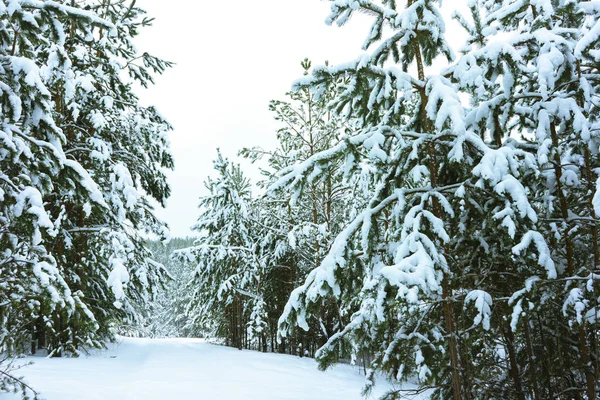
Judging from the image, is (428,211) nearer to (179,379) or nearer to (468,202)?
(468,202)

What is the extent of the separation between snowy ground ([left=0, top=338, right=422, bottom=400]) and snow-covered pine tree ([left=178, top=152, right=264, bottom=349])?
4145mm

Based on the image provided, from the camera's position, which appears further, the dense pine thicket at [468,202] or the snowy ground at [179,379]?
the snowy ground at [179,379]

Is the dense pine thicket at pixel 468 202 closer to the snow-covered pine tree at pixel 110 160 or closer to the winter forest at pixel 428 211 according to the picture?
the winter forest at pixel 428 211

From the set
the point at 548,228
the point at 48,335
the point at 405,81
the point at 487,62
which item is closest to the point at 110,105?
the point at 48,335

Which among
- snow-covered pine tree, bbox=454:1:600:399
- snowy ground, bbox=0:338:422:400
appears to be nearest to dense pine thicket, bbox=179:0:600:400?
snow-covered pine tree, bbox=454:1:600:399

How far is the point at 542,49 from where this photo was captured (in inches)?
154

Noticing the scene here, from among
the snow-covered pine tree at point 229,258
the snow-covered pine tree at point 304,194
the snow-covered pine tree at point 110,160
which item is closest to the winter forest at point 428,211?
the snow-covered pine tree at point 110,160

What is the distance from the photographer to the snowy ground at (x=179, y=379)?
612 cm

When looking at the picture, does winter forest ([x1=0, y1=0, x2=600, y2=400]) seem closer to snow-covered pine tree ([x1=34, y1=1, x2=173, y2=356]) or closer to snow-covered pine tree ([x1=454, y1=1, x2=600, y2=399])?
snow-covered pine tree ([x1=454, y1=1, x2=600, y2=399])

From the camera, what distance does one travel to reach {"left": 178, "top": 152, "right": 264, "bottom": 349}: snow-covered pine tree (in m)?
15.2

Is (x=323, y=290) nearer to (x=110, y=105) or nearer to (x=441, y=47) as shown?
(x=441, y=47)

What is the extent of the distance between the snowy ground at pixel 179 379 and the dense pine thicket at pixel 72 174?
2.39 ft

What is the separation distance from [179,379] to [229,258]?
819 centimetres

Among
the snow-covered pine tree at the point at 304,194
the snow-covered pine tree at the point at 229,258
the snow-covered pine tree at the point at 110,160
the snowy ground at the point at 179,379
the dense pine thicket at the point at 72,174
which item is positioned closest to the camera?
the dense pine thicket at the point at 72,174
